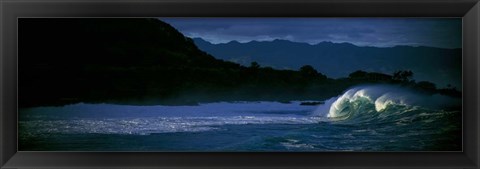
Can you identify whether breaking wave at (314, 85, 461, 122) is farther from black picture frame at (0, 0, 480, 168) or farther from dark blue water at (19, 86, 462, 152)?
black picture frame at (0, 0, 480, 168)

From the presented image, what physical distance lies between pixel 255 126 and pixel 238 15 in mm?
551

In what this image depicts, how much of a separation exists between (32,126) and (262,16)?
1.25m

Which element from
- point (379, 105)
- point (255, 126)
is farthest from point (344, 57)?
point (255, 126)

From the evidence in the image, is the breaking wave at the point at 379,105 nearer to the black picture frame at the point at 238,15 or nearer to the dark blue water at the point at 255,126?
the dark blue water at the point at 255,126

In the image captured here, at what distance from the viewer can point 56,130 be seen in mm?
3986

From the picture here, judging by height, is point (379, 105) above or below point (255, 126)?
above

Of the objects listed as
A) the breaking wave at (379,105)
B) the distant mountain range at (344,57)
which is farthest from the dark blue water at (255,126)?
the distant mountain range at (344,57)

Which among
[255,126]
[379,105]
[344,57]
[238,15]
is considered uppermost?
[238,15]

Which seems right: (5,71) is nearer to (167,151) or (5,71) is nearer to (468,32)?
(167,151)

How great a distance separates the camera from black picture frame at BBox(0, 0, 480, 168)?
3.93 m

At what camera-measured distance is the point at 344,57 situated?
400 centimetres

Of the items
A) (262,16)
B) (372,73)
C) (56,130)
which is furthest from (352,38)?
(56,130)

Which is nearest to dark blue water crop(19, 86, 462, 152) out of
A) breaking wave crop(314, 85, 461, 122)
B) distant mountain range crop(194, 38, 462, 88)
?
breaking wave crop(314, 85, 461, 122)

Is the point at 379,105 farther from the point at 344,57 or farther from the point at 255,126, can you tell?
the point at 255,126
